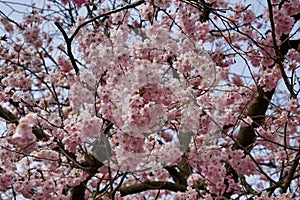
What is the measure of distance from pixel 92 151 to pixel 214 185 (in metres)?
1.19

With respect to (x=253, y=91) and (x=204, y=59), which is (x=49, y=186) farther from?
(x=253, y=91)

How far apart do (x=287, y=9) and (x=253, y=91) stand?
86 centimetres

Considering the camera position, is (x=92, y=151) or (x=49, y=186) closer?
(x=92, y=151)

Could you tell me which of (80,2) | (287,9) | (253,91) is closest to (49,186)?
(80,2)

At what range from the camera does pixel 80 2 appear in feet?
12.7

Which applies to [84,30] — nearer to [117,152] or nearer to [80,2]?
[80,2]

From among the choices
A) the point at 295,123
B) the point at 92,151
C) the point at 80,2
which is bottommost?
the point at 92,151

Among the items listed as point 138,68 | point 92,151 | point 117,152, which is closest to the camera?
point 138,68

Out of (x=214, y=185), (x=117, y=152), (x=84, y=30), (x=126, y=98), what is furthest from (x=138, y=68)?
(x=214, y=185)

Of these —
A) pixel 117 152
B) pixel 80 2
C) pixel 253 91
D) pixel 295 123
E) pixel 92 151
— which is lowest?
pixel 117 152

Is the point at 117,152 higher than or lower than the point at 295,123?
Result: lower

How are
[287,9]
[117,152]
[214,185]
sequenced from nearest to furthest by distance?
[117,152] < [287,9] < [214,185]

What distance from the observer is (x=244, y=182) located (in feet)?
13.3

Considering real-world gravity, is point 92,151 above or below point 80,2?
below
